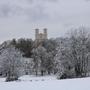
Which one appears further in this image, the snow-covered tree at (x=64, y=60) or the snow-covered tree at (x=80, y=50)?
the snow-covered tree at (x=80, y=50)

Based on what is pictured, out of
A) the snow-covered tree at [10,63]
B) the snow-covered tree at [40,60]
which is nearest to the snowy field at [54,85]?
the snow-covered tree at [10,63]

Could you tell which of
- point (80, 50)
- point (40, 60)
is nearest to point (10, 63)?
point (80, 50)

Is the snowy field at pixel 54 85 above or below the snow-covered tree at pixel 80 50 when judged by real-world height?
below

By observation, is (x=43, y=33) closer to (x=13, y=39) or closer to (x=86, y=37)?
(x=13, y=39)

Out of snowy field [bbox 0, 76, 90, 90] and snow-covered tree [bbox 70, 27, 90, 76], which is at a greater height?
snow-covered tree [bbox 70, 27, 90, 76]

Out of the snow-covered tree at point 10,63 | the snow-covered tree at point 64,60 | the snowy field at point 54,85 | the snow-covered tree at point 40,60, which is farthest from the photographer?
the snow-covered tree at point 40,60

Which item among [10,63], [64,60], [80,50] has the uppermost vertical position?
[80,50]

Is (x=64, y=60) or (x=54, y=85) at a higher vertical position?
(x=64, y=60)

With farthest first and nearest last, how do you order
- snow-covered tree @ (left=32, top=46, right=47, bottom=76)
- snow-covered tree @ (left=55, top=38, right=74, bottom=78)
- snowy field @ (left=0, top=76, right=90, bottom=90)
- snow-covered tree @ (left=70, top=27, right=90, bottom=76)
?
1. snow-covered tree @ (left=32, top=46, right=47, bottom=76)
2. snow-covered tree @ (left=70, top=27, right=90, bottom=76)
3. snow-covered tree @ (left=55, top=38, right=74, bottom=78)
4. snowy field @ (left=0, top=76, right=90, bottom=90)

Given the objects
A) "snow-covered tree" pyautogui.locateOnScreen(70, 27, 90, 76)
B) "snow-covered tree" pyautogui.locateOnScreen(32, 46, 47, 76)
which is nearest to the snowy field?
"snow-covered tree" pyautogui.locateOnScreen(70, 27, 90, 76)

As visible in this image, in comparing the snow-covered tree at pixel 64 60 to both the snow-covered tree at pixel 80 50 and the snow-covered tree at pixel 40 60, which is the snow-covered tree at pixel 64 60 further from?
the snow-covered tree at pixel 40 60

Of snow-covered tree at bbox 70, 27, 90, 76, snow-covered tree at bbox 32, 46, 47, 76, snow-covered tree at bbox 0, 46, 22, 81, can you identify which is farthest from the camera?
snow-covered tree at bbox 32, 46, 47, 76

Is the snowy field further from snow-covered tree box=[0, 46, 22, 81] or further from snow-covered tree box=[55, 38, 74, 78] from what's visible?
snow-covered tree box=[0, 46, 22, 81]

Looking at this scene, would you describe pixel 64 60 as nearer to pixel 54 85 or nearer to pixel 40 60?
pixel 40 60
